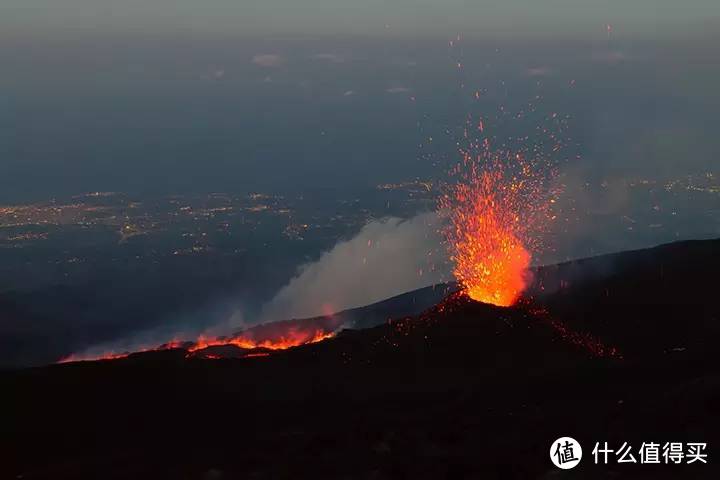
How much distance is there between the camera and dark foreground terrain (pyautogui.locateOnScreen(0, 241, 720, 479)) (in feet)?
79.7

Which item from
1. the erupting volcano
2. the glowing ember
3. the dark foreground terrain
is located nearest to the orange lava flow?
the glowing ember

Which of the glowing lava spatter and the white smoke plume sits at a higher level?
the glowing lava spatter

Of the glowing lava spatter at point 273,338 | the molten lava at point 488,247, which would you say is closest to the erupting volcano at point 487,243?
the molten lava at point 488,247

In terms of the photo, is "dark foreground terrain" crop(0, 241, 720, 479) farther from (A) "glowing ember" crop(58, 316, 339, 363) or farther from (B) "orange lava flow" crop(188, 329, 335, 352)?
(A) "glowing ember" crop(58, 316, 339, 363)

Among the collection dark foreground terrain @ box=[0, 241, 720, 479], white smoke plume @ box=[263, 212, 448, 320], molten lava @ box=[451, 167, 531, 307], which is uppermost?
molten lava @ box=[451, 167, 531, 307]

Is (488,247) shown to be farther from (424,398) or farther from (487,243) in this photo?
(424,398)

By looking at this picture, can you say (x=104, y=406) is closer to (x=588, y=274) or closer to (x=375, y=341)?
(x=375, y=341)

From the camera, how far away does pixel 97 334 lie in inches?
4547

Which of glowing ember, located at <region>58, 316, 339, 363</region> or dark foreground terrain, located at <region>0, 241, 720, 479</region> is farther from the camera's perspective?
glowing ember, located at <region>58, 316, 339, 363</region>

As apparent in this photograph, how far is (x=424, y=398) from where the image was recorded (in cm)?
3766

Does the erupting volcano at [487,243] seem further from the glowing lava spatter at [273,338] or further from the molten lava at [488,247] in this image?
the glowing lava spatter at [273,338]

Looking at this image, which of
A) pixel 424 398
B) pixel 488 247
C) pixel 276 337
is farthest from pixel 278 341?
pixel 424 398

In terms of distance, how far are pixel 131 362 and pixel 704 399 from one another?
35.3m

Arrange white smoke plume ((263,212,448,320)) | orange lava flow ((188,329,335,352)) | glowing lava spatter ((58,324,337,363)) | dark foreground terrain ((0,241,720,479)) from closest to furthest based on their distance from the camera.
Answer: dark foreground terrain ((0,241,720,479)) → glowing lava spatter ((58,324,337,363)) → orange lava flow ((188,329,335,352)) → white smoke plume ((263,212,448,320))
